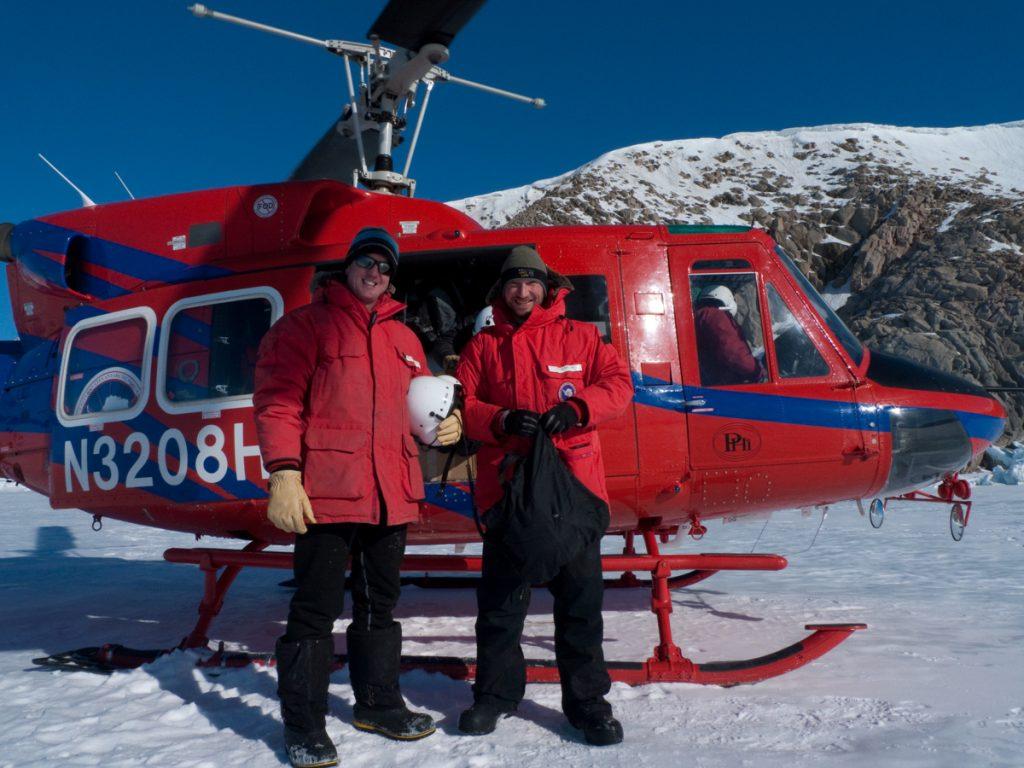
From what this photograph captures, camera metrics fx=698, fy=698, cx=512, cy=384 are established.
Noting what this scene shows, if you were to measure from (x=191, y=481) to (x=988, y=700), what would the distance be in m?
3.86

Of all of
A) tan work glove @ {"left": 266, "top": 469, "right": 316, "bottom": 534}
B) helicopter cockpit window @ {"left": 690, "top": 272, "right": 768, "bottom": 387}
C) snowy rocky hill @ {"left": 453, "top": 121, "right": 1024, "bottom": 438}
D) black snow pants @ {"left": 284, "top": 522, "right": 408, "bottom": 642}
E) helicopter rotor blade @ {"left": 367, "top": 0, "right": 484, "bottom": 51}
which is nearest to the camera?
tan work glove @ {"left": 266, "top": 469, "right": 316, "bottom": 534}

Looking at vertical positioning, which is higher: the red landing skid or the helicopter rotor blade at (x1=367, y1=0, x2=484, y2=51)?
the helicopter rotor blade at (x1=367, y1=0, x2=484, y2=51)

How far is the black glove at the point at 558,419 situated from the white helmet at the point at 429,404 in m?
0.38

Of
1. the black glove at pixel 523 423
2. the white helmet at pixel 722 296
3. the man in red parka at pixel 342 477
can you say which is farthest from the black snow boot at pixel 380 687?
the white helmet at pixel 722 296

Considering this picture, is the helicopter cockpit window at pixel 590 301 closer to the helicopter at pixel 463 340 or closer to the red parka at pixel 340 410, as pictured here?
the helicopter at pixel 463 340

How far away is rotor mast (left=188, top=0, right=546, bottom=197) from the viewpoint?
366 cm

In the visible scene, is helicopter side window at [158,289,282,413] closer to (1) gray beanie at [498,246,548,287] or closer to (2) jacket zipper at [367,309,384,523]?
(2) jacket zipper at [367,309,384,523]

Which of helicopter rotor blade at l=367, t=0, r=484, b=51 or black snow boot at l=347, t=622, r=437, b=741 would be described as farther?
helicopter rotor blade at l=367, t=0, r=484, b=51

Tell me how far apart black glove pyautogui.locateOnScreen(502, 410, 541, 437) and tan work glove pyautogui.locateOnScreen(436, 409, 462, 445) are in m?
0.27

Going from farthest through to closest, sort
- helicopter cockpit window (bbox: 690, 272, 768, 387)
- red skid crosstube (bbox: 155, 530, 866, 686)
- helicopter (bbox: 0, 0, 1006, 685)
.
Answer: helicopter cockpit window (bbox: 690, 272, 768, 387)
helicopter (bbox: 0, 0, 1006, 685)
red skid crosstube (bbox: 155, 530, 866, 686)

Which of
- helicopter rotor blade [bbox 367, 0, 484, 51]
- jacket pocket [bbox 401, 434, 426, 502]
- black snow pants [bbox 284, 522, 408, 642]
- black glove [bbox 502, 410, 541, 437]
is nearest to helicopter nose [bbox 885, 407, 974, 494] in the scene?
black glove [bbox 502, 410, 541, 437]

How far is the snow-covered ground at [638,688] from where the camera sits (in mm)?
2533

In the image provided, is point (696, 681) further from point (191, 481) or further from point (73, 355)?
point (73, 355)

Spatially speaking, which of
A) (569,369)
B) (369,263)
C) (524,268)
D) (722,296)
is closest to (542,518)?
(569,369)
